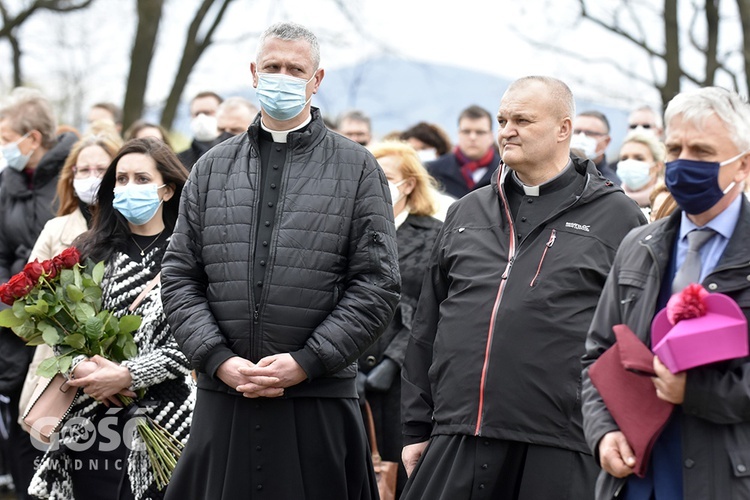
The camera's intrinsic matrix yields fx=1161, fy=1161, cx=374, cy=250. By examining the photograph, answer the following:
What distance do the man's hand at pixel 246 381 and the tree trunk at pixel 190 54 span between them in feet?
54.3

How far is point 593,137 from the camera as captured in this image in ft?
31.3

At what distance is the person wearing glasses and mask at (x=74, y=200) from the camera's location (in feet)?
23.2

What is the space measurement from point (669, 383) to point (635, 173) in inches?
198

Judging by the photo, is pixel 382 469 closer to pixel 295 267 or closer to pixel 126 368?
pixel 126 368

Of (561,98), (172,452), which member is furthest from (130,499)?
(561,98)

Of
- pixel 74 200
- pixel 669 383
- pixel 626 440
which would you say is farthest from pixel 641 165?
pixel 669 383

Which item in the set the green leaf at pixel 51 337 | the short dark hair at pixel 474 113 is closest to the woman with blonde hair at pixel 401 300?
the green leaf at pixel 51 337

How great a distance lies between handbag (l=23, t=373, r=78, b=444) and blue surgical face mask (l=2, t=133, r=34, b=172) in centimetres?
280

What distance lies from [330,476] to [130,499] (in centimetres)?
136

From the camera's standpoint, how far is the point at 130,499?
602 cm

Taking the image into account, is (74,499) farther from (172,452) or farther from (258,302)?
(258,302)

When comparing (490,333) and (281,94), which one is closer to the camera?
(490,333)

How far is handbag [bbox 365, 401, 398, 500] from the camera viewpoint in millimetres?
7004

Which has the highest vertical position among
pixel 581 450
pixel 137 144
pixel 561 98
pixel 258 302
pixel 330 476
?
pixel 561 98
